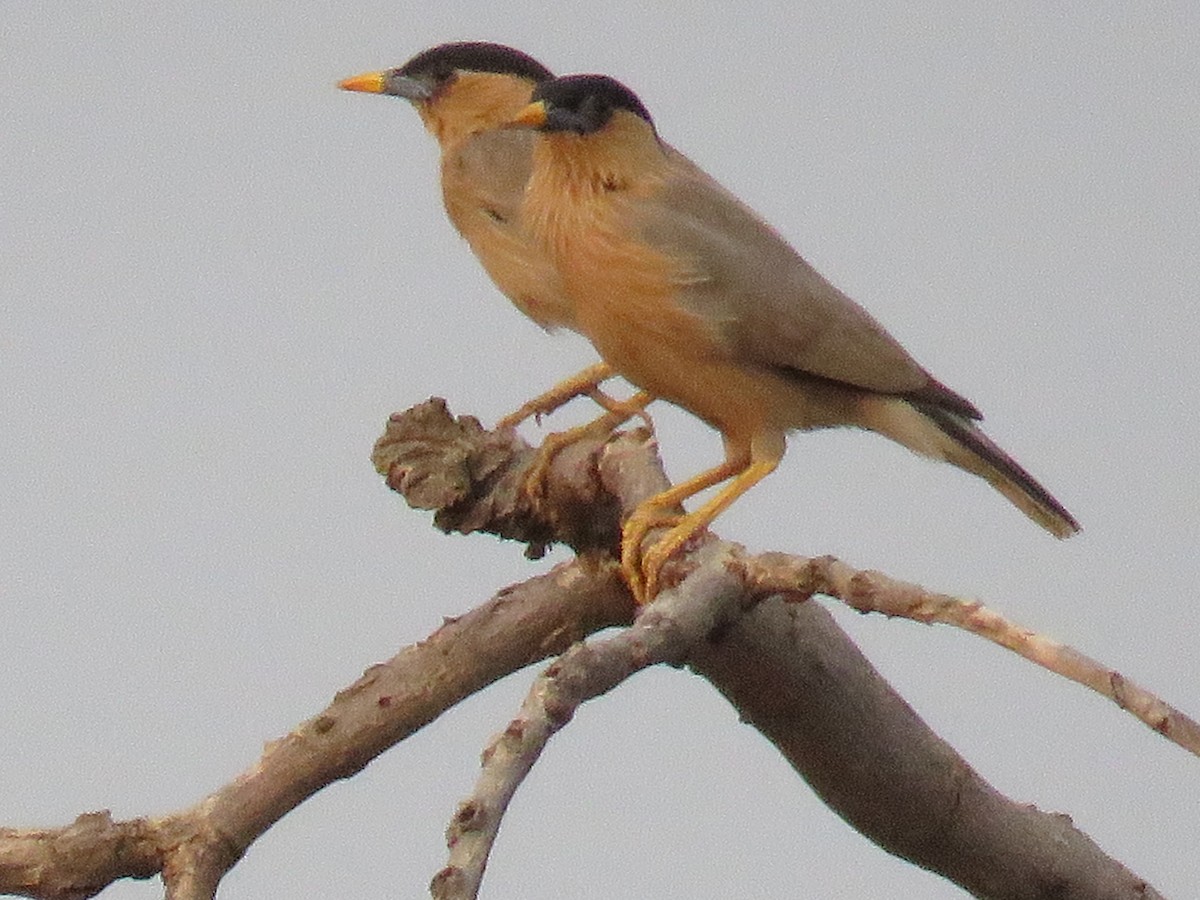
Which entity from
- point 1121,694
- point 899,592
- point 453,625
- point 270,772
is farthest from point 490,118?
point 1121,694

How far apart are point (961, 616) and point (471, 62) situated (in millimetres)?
2972

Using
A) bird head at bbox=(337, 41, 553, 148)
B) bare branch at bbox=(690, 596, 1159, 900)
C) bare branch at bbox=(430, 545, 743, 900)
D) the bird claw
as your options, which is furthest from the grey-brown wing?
bird head at bbox=(337, 41, 553, 148)

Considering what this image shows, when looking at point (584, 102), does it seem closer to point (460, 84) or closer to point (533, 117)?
point (533, 117)

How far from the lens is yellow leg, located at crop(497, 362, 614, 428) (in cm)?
414

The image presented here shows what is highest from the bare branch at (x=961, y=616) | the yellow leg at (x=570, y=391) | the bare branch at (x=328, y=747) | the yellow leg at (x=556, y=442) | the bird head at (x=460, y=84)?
the bird head at (x=460, y=84)

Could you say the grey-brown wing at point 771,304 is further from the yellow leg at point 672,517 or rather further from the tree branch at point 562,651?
the tree branch at point 562,651

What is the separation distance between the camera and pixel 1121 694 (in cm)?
208

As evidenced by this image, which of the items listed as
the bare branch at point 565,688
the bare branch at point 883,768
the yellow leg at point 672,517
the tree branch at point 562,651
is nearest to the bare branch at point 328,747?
the tree branch at point 562,651

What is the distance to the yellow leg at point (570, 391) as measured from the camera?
4.14 metres

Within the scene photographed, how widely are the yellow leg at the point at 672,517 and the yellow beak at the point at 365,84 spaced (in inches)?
71.3

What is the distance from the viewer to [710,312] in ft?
11.5

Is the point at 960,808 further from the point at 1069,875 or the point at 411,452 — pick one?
the point at 411,452

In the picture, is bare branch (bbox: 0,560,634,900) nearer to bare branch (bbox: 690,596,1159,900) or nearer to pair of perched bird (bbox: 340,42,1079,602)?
pair of perched bird (bbox: 340,42,1079,602)

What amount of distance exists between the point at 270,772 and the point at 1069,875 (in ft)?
4.10
